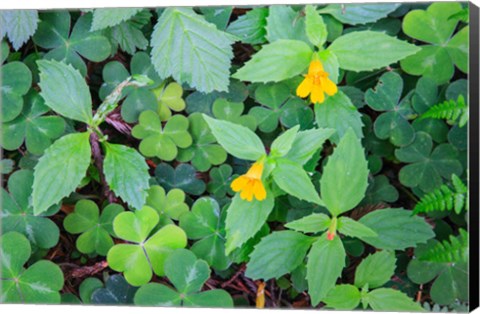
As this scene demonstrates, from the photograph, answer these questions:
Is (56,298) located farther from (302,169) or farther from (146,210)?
(302,169)

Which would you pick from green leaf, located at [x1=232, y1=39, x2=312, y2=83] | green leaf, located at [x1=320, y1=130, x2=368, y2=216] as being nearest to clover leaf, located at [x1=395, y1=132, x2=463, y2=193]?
green leaf, located at [x1=320, y1=130, x2=368, y2=216]

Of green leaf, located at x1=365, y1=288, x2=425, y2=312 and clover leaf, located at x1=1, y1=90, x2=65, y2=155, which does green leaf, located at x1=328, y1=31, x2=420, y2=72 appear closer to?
green leaf, located at x1=365, y1=288, x2=425, y2=312

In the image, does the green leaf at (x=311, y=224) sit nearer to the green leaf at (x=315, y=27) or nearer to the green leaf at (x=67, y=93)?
the green leaf at (x=315, y=27)

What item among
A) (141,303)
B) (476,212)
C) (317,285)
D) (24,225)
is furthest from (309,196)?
(24,225)

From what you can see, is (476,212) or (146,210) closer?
(476,212)

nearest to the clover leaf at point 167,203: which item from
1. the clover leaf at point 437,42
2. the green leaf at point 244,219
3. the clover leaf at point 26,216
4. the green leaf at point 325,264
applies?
the green leaf at point 244,219

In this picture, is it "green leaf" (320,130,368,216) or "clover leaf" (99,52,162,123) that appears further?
"clover leaf" (99,52,162,123)

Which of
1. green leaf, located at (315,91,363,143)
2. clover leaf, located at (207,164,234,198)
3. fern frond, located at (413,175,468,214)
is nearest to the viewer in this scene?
fern frond, located at (413,175,468,214)
